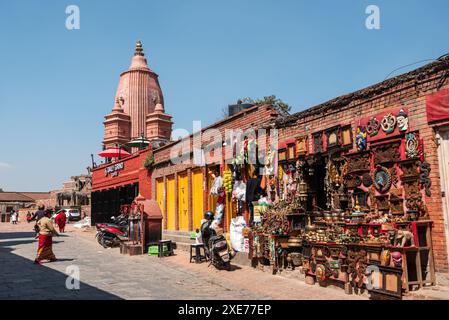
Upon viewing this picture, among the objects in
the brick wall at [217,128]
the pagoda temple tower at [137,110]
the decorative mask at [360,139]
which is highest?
the pagoda temple tower at [137,110]

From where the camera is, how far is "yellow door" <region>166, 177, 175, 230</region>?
728 inches

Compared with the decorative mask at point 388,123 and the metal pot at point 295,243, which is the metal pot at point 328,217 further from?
the decorative mask at point 388,123

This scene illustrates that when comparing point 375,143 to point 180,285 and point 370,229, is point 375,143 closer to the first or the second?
point 370,229

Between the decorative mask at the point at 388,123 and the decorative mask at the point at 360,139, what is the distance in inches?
21.4

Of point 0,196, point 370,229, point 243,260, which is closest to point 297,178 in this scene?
point 243,260

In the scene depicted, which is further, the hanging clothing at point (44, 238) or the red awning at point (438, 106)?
the hanging clothing at point (44, 238)

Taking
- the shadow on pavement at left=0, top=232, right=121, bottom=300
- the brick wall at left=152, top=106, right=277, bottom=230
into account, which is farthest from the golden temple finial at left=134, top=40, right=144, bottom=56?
the shadow on pavement at left=0, top=232, right=121, bottom=300

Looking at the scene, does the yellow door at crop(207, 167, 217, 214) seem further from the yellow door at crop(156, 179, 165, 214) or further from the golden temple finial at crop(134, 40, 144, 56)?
the golden temple finial at crop(134, 40, 144, 56)

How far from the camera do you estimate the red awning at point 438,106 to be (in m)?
7.04

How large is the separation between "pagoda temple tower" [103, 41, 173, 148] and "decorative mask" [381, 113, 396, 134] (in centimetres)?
3551

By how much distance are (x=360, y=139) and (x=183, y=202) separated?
10081 mm

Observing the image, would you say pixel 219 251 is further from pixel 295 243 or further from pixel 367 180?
pixel 367 180

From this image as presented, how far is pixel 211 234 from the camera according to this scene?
1116 cm

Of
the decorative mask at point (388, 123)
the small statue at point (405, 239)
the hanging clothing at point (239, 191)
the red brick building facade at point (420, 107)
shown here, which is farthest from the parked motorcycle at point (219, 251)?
the decorative mask at point (388, 123)
